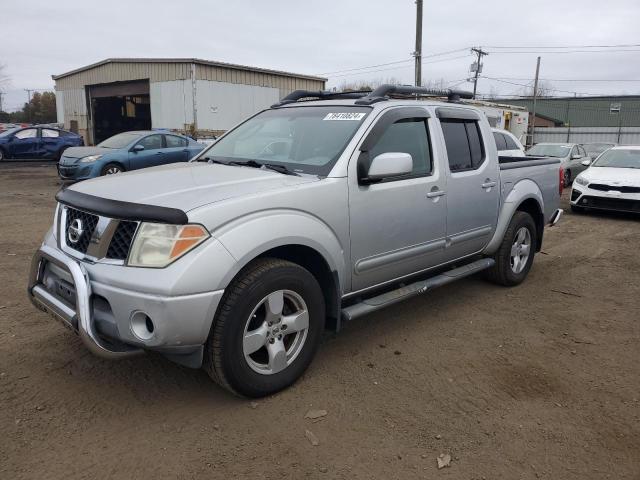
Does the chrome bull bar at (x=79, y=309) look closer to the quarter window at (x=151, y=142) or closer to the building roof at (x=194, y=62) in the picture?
the quarter window at (x=151, y=142)

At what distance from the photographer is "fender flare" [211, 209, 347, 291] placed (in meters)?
2.91

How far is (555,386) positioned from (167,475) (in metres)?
2.56

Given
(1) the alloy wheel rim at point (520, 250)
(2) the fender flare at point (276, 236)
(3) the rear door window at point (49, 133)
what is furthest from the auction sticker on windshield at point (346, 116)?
(3) the rear door window at point (49, 133)

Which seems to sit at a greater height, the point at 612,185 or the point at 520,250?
the point at 612,185

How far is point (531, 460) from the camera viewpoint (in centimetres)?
A: 274

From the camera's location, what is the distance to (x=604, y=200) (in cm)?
1062

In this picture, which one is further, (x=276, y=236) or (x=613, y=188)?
(x=613, y=188)

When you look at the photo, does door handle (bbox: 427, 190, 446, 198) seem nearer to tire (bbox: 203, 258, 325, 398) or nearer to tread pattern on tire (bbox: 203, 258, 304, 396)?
tire (bbox: 203, 258, 325, 398)

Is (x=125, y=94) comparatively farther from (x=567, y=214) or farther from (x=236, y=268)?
(x=236, y=268)

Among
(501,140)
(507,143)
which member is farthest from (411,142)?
(507,143)

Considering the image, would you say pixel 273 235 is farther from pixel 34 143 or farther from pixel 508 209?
pixel 34 143

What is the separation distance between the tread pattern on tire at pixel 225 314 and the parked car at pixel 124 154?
35.3 ft

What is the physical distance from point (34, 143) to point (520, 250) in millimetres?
20476

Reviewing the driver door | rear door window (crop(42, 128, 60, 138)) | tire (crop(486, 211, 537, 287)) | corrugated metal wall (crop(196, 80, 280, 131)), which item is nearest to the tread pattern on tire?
the driver door
